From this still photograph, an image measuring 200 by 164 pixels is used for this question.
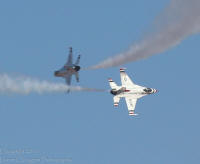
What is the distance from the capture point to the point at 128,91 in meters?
85.5

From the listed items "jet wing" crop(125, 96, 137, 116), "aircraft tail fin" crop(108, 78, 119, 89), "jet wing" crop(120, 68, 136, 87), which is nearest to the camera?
"aircraft tail fin" crop(108, 78, 119, 89)

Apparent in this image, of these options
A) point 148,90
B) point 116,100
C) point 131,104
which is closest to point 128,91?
point 116,100

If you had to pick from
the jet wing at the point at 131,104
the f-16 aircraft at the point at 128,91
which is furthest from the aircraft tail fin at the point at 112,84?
the jet wing at the point at 131,104

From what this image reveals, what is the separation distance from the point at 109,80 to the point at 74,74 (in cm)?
938

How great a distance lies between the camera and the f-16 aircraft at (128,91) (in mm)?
84956

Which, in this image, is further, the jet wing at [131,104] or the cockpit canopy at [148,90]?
the cockpit canopy at [148,90]

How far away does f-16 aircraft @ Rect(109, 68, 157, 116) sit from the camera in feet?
279

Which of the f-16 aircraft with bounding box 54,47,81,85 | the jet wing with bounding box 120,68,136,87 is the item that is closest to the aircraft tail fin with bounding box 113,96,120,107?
the jet wing with bounding box 120,68,136,87

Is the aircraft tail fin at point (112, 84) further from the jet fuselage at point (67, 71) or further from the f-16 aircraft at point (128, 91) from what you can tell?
the jet fuselage at point (67, 71)

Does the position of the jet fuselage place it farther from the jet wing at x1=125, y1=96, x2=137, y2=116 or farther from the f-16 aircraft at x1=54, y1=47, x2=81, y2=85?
the jet wing at x1=125, y1=96, x2=137, y2=116

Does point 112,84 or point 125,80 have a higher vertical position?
point 125,80

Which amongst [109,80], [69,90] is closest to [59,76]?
[69,90]

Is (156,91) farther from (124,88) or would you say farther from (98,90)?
(98,90)

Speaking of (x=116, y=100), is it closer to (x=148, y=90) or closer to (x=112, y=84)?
(x=112, y=84)
